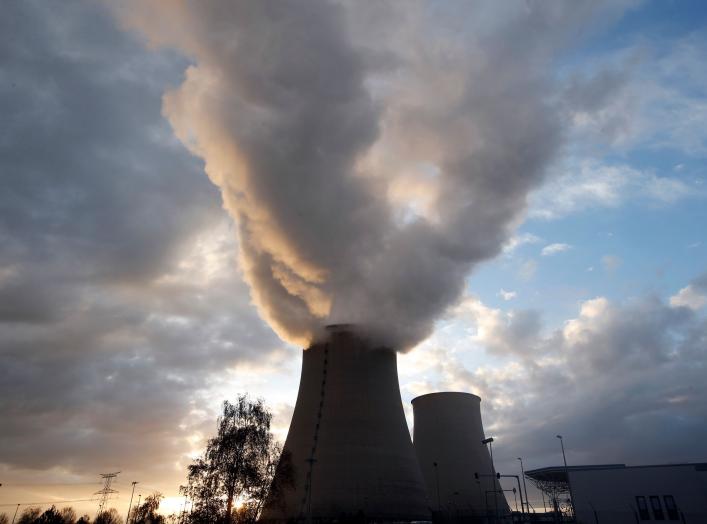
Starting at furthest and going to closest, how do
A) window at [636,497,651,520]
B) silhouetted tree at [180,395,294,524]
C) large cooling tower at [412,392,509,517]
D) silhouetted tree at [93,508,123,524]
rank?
1. silhouetted tree at [93,508,123,524]
2. large cooling tower at [412,392,509,517]
3. window at [636,497,651,520]
4. silhouetted tree at [180,395,294,524]

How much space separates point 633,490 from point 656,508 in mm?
1364

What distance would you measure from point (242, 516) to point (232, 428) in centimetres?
380

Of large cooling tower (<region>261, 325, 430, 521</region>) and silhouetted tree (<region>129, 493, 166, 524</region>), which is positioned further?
silhouetted tree (<region>129, 493, 166, 524</region>)

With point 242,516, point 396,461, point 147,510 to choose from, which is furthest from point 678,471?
point 147,510

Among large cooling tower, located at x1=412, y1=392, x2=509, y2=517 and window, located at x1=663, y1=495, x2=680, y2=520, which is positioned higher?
large cooling tower, located at x1=412, y1=392, x2=509, y2=517

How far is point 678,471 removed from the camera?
29.8m

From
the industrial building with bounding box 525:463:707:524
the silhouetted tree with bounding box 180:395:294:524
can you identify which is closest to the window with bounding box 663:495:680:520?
the industrial building with bounding box 525:463:707:524

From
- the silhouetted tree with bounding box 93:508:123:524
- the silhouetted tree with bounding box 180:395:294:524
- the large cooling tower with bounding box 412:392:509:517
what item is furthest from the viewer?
the silhouetted tree with bounding box 93:508:123:524

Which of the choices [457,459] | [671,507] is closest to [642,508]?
[671,507]

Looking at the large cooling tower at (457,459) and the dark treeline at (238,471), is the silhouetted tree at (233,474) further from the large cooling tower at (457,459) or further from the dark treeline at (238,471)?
the large cooling tower at (457,459)

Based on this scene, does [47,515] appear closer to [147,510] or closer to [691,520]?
[147,510]

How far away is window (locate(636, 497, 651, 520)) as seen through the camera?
29.3 meters

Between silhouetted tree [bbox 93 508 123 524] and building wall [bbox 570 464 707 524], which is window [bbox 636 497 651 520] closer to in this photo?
building wall [bbox 570 464 707 524]

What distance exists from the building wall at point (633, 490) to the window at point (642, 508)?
0.44 feet
